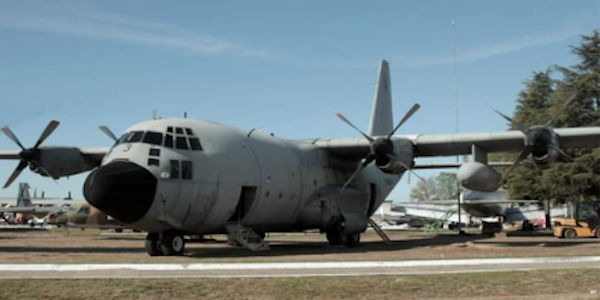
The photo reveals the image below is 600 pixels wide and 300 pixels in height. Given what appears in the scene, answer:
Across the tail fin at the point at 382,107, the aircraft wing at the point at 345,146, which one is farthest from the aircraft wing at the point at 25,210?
the aircraft wing at the point at 345,146

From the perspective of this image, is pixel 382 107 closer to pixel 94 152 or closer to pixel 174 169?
pixel 94 152

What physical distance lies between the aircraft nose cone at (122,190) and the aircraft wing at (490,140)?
12898mm

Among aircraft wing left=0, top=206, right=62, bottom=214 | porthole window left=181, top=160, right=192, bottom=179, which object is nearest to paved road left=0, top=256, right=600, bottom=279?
porthole window left=181, top=160, right=192, bottom=179

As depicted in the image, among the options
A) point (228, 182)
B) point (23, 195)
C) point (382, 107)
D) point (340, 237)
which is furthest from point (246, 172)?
point (23, 195)

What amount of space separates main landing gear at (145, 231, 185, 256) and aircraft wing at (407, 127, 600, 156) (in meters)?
11.9

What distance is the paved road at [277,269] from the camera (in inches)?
487

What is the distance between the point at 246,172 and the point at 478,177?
9.06 metres

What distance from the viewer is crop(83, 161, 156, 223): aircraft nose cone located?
17.8 metres

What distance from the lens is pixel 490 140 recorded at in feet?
83.7

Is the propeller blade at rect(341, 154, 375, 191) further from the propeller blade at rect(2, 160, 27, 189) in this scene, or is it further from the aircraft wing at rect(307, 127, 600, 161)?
the propeller blade at rect(2, 160, 27, 189)

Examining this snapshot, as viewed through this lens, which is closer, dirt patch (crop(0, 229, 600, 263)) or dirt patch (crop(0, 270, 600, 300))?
dirt patch (crop(0, 270, 600, 300))

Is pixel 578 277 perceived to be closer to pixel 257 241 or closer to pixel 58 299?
pixel 58 299

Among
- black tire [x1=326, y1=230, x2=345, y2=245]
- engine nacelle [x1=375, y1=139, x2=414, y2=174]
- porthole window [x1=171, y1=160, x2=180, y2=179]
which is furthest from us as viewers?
black tire [x1=326, y1=230, x2=345, y2=245]

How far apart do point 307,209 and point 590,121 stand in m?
27.5
